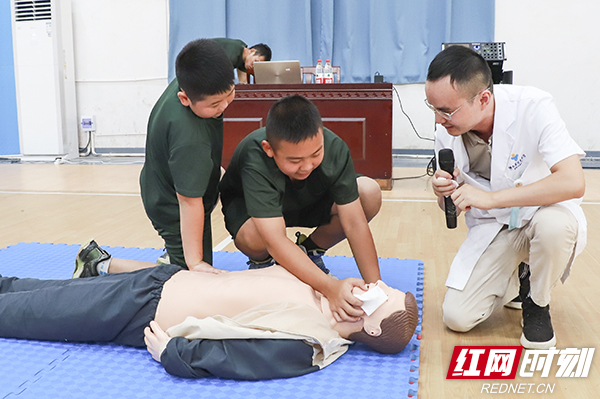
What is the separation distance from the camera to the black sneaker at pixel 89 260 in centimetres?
174

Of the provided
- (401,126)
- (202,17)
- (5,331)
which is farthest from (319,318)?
(202,17)

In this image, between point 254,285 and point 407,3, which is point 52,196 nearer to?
→ point 254,285

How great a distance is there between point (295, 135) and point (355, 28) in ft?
13.3

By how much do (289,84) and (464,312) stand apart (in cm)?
267

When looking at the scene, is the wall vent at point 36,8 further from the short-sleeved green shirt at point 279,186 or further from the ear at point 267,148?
the ear at point 267,148

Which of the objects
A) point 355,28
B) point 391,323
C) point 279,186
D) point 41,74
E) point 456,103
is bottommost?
point 391,323

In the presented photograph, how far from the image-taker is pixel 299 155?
1.44m

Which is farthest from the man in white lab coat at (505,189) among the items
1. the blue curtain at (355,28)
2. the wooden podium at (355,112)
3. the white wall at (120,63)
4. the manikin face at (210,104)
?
the white wall at (120,63)

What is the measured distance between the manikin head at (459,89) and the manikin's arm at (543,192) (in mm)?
193

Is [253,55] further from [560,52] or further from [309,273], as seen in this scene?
[560,52]

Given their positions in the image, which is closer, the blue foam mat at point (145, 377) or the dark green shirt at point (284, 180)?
the blue foam mat at point (145, 377)

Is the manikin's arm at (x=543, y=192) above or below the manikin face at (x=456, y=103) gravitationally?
below

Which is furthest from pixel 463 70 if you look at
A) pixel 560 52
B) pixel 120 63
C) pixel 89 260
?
pixel 120 63

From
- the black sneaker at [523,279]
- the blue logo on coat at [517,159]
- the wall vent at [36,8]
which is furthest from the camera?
the wall vent at [36,8]
